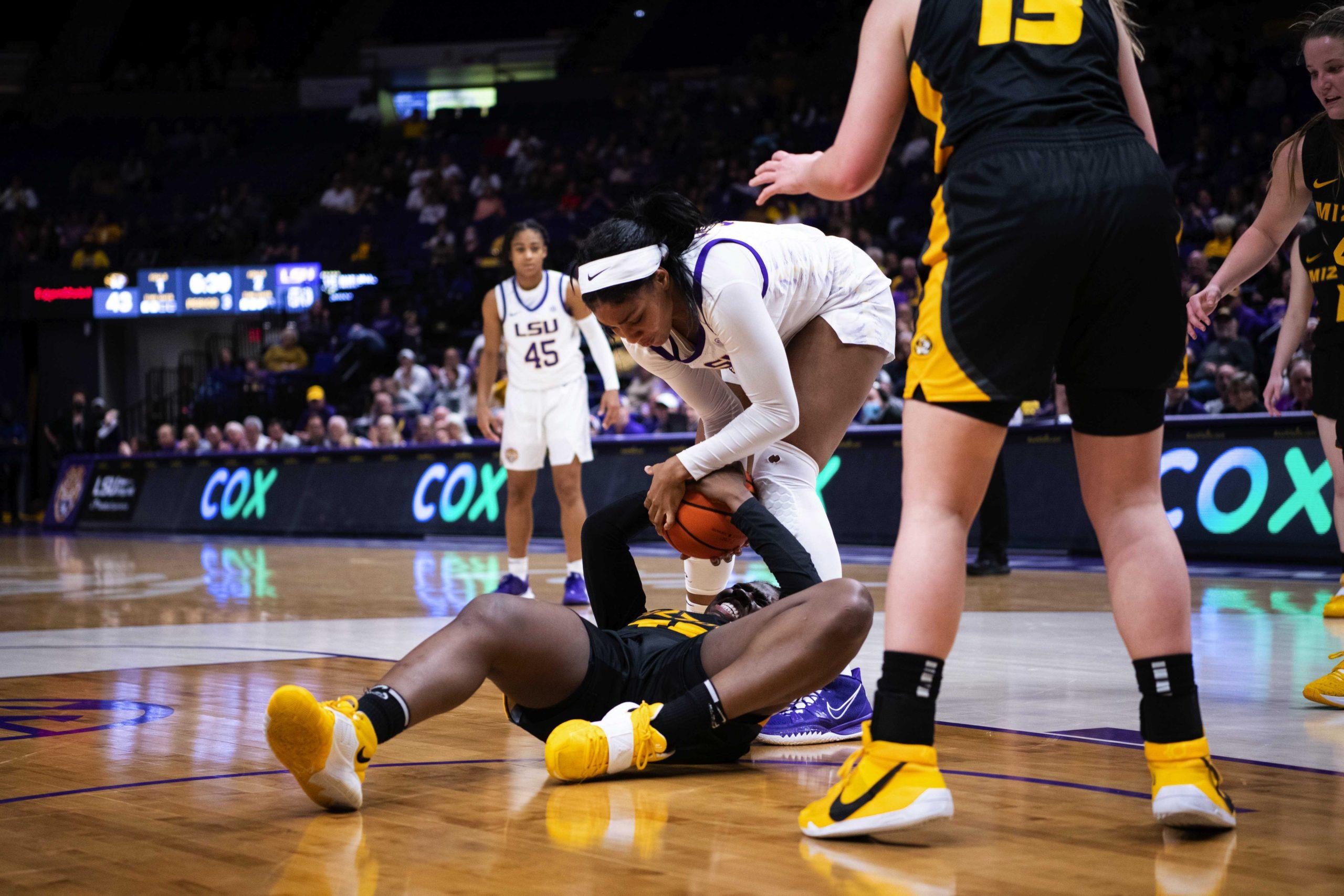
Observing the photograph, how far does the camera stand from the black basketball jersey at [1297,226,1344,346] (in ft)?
13.9

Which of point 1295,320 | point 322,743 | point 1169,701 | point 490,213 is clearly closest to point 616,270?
point 322,743

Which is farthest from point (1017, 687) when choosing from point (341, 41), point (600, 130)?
point (341, 41)

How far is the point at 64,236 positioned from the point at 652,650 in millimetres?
25680

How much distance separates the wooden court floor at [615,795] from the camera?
7.03 ft

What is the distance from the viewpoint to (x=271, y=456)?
15516 mm

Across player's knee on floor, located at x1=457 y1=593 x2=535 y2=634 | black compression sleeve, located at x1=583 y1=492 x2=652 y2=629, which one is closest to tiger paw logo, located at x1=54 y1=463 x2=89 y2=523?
black compression sleeve, located at x1=583 y1=492 x2=652 y2=629

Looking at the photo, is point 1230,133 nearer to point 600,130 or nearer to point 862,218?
point 862,218

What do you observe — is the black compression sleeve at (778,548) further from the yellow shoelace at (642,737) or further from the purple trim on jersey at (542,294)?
the purple trim on jersey at (542,294)

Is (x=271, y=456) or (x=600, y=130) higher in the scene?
(x=600, y=130)

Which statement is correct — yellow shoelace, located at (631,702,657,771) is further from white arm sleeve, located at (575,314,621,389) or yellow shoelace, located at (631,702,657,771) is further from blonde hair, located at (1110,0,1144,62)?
white arm sleeve, located at (575,314,621,389)

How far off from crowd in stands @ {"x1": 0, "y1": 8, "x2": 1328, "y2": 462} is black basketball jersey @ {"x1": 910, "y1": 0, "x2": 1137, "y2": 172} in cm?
735

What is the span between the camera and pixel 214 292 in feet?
77.8

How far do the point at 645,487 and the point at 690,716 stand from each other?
945cm

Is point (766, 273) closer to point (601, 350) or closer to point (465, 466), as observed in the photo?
point (601, 350)
